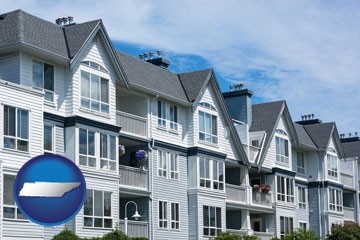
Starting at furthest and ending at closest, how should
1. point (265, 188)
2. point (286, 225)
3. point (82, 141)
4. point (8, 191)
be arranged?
1. point (286, 225)
2. point (265, 188)
3. point (82, 141)
4. point (8, 191)

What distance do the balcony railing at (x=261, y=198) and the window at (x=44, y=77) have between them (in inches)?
889

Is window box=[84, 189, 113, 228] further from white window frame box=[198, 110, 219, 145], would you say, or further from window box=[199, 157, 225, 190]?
white window frame box=[198, 110, 219, 145]

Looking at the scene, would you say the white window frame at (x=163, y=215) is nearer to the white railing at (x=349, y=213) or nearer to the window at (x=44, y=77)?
the window at (x=44, y=77)

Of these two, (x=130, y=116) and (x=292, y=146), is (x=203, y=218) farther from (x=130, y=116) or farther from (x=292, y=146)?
(x=292, y=146)

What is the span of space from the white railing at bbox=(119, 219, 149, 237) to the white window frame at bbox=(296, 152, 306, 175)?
83.0ft

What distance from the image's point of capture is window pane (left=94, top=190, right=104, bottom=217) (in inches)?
1252

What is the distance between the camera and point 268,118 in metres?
52.1

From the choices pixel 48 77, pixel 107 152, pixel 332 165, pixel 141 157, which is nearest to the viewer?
pixel 48 77

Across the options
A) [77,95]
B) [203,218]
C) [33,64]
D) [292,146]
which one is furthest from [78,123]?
[292,146]

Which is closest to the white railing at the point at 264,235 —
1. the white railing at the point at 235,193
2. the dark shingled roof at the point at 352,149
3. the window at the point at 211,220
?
the white railing at the point at 235,193

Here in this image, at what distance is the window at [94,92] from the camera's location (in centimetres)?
3225

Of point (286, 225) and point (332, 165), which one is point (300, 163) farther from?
point (286, 225)

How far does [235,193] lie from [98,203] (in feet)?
53.8

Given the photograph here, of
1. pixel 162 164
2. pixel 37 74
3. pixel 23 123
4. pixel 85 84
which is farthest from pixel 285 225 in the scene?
pixel 23 123
